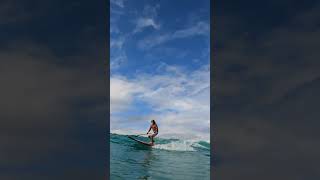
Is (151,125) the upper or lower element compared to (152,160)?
upper

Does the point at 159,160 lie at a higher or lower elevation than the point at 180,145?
lower

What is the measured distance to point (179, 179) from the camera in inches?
419

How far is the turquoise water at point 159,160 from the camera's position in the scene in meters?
10.7

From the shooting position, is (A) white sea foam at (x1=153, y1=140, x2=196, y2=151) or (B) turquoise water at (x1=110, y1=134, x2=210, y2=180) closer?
(B) turquoise water at (x1=110, y1=134, x2=210, y2=180)

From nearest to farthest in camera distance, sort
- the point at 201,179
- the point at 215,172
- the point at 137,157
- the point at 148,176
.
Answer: the point at 215,172 → the point at 148,176 → the point at 201,179 → the point at 137,157

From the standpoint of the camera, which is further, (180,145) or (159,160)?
(180,145)

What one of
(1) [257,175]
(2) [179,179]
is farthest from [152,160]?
(1) [257,175]

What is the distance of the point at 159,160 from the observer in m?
11.7

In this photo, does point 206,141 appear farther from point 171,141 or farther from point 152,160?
point 152,160

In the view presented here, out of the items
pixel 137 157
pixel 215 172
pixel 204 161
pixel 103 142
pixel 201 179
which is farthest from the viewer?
pixel 204 161

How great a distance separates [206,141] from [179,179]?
2771 mm

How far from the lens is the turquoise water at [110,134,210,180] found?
10703 mm

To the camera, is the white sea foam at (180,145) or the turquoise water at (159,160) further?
the white sea foam at (180,145)

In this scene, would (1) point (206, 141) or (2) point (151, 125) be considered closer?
(2) point (151, 125)
